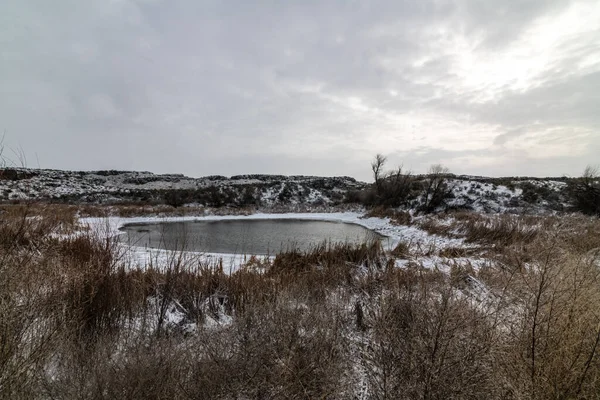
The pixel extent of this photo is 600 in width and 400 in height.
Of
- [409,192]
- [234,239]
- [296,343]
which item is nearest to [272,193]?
[409,192]

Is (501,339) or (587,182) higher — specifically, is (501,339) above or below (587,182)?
below

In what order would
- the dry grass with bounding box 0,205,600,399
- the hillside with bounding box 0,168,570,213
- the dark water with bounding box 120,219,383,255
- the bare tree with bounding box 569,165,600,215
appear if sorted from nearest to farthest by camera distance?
the dry grass with bounding box 0,205,600,399, the dark water with bounding box 120,219,383,255, the bare tree with bounding box 569,165,600,215, the hillside with bounding box 0,168,570,213

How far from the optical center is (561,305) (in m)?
2.38

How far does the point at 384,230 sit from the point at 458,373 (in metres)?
17.2

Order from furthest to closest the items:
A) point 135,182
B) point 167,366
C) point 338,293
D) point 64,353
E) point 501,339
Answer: point 135,182 → point 338,293 → point 501,339 → point 64,353 → point 167,366

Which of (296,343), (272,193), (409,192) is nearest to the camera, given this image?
(296,343)

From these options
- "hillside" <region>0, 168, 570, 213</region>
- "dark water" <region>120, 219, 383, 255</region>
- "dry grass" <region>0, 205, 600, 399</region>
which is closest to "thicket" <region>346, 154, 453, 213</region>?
"hillside" <region>0, 168, 570, 213</region>

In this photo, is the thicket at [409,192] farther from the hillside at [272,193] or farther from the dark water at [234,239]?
the dark water at [234,239]

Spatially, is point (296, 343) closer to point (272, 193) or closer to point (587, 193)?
point (587, 193)

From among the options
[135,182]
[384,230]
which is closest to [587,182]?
[384,230]

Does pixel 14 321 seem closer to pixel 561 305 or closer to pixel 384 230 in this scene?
pixel 561 305

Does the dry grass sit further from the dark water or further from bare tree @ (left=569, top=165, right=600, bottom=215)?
bare tree @ (left=569, top=165, right=600, bottom=215)

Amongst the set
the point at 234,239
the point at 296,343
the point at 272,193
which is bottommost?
the point at 234,239

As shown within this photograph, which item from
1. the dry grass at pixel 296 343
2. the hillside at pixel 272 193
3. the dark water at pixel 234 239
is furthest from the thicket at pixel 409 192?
the dry grass at pixel 296 343
